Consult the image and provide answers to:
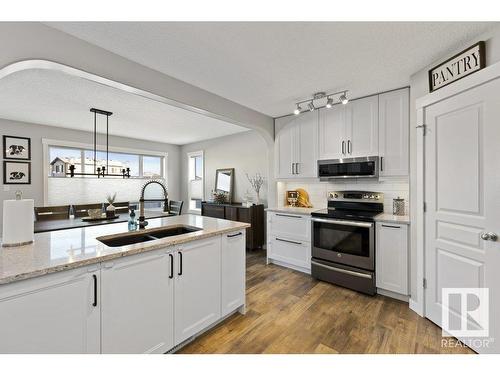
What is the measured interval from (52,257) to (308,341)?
6.36 feet

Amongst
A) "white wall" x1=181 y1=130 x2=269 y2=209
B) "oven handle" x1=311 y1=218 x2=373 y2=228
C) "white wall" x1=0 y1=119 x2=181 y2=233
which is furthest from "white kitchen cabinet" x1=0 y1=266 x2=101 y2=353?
"white wall" x1=0 y1=119 x2=181 y2=233

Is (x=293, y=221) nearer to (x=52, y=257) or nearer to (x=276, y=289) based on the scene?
(x=276, y=289)

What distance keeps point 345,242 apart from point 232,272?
1520 mm

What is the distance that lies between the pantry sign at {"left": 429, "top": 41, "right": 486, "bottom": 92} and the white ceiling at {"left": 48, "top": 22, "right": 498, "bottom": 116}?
0.10m

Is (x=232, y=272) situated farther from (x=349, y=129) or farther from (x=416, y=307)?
(x=349, y=129)

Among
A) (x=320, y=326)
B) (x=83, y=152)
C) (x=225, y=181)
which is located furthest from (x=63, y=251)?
(x=83, y=152)

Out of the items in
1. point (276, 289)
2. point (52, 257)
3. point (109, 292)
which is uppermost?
point (52, 257)

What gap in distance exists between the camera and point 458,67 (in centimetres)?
185

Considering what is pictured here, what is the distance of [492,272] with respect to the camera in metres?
1.62

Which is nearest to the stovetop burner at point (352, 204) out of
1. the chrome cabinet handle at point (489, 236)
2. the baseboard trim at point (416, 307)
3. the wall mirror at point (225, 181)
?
the baseboard trim at point (416, 307)

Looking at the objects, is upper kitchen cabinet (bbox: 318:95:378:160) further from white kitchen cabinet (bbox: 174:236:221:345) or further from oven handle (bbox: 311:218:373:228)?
white kitchen cabinet (bbox: 174:236:221:345)

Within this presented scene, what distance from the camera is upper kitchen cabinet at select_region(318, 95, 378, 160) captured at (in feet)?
9.48

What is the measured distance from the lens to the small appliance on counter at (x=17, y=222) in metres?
1.42
